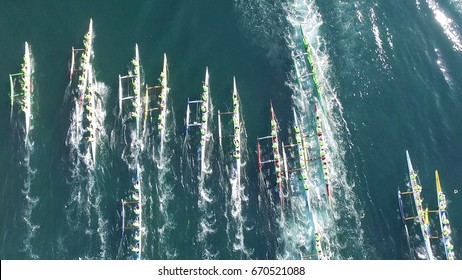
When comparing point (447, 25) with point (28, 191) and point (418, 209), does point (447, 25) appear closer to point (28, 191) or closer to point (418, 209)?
point (418, 209)

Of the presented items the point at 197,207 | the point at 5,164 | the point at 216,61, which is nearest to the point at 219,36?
the point at 216,61

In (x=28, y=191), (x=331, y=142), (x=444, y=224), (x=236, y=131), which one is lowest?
(x=444, y=224)

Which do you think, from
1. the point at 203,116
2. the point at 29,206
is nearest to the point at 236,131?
the point at 203,116

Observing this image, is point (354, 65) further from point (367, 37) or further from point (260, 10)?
point (260, 10)

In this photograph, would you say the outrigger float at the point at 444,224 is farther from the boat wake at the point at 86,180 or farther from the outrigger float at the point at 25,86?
the outrigger float at the point at 25,86

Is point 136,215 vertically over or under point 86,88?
under

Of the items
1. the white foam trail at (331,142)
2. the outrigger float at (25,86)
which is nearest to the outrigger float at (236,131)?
the white foam trail at (331,142)

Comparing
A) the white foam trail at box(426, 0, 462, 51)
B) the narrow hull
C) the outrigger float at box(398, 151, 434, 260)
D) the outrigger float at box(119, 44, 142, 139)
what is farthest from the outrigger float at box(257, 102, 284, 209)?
the white foam trail at box(426, 0, 462, 51)

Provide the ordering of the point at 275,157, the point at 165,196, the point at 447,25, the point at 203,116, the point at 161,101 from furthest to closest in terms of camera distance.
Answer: the point at 447,25 → the point at 161,101 → the point at 203,116 → the point at 275,157 → the point at 165,196
